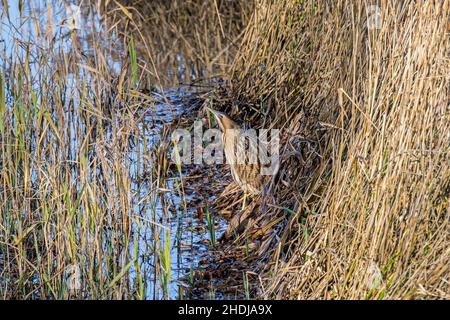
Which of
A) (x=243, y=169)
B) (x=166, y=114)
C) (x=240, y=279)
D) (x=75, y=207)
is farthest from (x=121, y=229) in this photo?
(x=166, y=114)

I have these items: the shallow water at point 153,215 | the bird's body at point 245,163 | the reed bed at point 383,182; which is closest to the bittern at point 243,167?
the bird's body at point 245,163

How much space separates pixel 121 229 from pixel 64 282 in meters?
0.37

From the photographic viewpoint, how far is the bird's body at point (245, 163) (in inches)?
168

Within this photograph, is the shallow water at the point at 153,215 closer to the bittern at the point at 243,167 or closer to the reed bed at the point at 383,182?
the bittern at the point at 243,167

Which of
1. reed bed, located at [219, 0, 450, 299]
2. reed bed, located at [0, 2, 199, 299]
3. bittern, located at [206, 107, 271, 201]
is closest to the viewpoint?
reed bed, located at [219, 0, 450, 299]

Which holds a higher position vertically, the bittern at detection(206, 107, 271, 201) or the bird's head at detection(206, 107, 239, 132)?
the bird's head at detection(206, 107, 239, 132)

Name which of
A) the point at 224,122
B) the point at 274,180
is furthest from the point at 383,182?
the point at 224,122

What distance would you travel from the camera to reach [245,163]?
4312 millimetres

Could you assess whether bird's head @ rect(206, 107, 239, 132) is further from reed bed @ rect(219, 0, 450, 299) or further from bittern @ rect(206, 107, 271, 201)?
reed bed @ rect(219, 0, 450, 299)

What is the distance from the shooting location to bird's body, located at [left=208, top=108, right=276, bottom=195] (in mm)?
4270

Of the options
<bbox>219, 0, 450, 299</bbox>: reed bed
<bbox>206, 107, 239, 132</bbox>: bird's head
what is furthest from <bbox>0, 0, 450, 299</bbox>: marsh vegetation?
<bbox>206, 107, 239, 132</bbox>: bird's head

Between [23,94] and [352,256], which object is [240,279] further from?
[23,94]

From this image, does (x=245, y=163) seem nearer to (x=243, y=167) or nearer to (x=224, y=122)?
(x=243, y=167)
